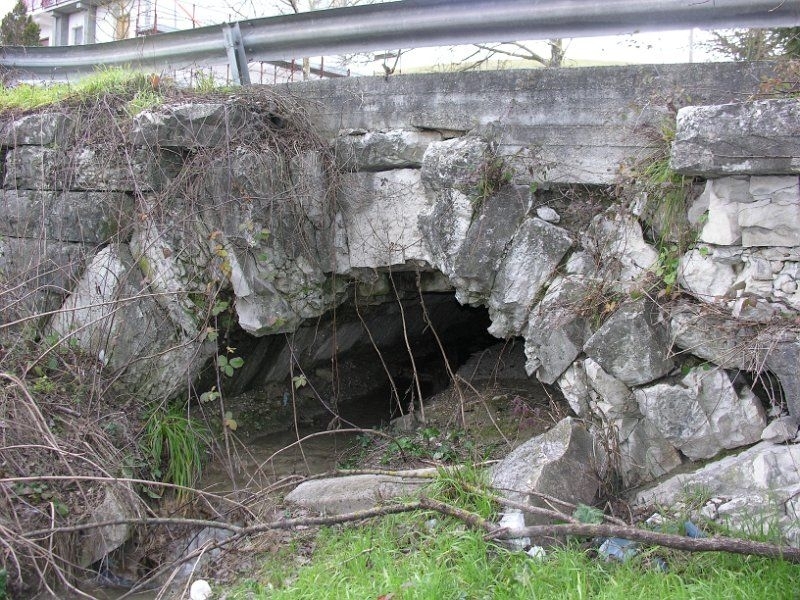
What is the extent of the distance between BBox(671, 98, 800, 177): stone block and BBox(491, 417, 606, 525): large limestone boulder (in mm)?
1400

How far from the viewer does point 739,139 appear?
→ 3152 mm

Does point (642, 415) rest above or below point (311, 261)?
below

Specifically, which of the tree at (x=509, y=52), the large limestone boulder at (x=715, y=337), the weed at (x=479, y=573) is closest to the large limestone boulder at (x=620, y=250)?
the large limestone boulder at (x=715, y=337)

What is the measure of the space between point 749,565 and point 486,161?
2405 mm

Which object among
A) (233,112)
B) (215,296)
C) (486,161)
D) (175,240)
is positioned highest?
(233,112)

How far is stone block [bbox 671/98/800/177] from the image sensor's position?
306 cm

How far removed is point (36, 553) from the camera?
3635 mm

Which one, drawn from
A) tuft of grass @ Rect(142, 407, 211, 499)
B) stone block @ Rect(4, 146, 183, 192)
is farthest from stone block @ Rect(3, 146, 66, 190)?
tuft of grass @ Rect(142, 407, 211, 499)

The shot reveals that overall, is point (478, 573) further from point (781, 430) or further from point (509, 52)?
point (509, 52)

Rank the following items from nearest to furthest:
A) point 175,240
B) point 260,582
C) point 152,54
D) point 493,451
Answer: point 260,582 → point 493,451 → point 175,240 → point 152,54

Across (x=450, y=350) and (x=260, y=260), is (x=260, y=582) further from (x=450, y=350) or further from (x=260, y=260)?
(x=450, y=350)

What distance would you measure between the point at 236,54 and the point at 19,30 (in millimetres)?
8569

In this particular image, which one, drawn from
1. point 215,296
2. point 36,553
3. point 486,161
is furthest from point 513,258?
point 36,553

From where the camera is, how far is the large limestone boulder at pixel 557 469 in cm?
336
